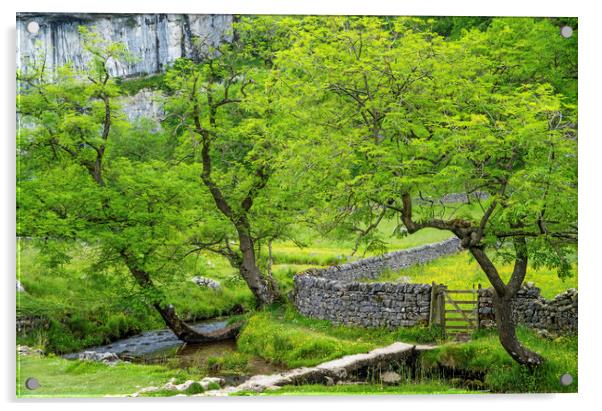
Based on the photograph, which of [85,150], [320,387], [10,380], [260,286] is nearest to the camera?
[10,380]

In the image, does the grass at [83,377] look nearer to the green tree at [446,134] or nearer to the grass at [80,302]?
the grass at [80,302]

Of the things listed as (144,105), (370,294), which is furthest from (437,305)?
(144,105)

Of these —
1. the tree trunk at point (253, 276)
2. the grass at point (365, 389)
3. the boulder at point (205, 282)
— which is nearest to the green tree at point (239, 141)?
the tree trunk at point (253, 276)

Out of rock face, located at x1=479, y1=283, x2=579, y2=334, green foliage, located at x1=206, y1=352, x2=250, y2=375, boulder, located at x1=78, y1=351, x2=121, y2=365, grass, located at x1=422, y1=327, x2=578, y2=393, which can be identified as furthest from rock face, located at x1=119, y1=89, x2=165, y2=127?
rock face, located at x1=479, y1=283, x2=579, y2=334

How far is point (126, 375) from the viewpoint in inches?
362

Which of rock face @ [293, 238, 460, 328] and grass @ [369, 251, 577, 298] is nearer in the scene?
grass @ [369, 251, 577, 298]

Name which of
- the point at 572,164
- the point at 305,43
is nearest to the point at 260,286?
the point at 305,43

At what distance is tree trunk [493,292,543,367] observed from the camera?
8977mm

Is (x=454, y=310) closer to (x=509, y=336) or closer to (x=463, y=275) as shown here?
(x=463, y=275)

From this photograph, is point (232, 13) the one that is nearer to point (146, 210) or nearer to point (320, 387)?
point (146, 210)

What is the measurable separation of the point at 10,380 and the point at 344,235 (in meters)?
4.50

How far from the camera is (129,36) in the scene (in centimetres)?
916

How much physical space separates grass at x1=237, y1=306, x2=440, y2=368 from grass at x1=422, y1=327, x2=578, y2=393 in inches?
22.0

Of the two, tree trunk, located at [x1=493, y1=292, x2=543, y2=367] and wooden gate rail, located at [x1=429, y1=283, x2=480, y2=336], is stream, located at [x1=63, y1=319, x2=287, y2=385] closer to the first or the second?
wooden gate rail, located at [x1=429, y1=283, x2=480, y2=336]
